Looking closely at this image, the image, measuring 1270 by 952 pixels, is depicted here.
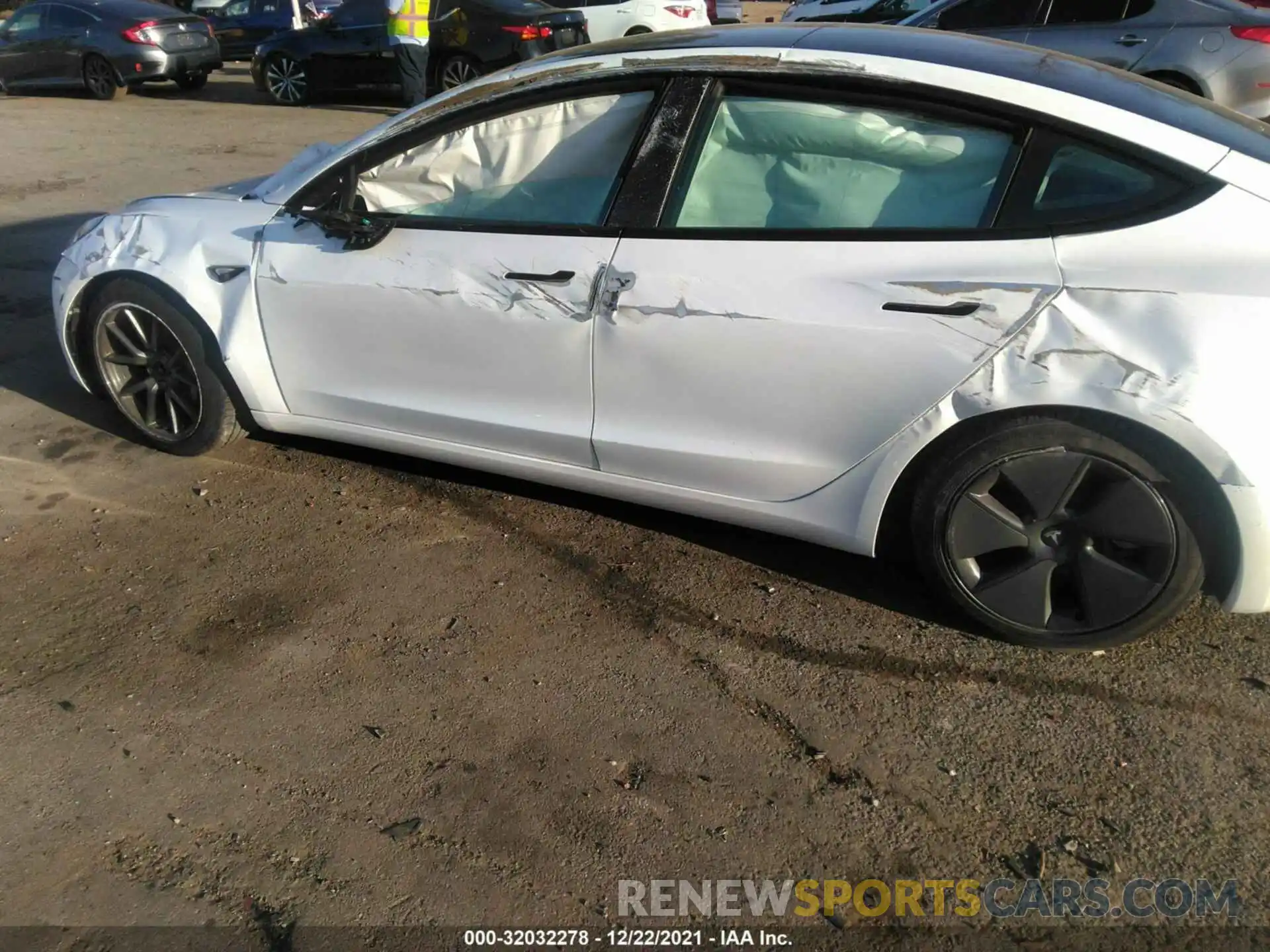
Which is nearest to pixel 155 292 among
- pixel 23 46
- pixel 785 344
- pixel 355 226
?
pixel 355 226

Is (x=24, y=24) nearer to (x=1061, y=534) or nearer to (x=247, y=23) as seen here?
(x=247, y=23)

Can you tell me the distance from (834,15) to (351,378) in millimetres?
12093

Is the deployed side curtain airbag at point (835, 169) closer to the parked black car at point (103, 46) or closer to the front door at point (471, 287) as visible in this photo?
the front door at point (471, 287)

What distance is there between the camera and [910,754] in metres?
2.72

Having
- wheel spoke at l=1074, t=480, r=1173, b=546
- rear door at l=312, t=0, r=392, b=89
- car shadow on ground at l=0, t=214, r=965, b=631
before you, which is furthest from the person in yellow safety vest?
wheel spoke at l=1074, t=480, r=1173, b=546

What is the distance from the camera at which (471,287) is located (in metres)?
3.32

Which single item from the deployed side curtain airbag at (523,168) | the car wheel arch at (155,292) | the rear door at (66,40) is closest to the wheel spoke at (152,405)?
the car wheel arch at (155,292)

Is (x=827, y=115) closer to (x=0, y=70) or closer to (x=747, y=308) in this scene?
(x=747, y=308)

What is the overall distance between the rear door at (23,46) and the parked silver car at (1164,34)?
1233 cm

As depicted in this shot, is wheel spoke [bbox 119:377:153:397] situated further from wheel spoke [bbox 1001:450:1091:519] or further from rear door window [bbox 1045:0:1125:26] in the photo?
rear door window [bbox 1045:0:1125:26]

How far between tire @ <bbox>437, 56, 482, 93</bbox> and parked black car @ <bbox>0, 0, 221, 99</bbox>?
4.54 m

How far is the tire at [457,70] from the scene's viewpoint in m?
12.3

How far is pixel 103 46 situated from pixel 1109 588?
15453mm

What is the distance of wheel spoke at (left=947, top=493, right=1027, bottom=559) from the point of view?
9.57 ft
